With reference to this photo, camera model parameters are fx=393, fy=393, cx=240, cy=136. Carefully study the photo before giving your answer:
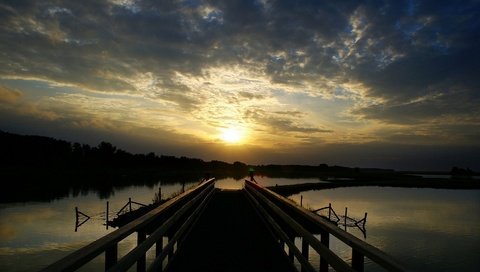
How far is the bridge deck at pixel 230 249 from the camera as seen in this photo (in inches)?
302

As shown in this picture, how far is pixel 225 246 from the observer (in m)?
9.55

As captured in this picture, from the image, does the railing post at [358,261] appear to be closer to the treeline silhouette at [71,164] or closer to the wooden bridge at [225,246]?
the wooden bridge at [225,246]

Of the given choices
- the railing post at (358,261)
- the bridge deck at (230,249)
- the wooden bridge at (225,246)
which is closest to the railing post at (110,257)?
the wooden bridge at (225,246)

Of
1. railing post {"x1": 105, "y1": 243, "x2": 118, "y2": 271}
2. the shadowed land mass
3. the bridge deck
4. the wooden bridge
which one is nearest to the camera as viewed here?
the wooden bridge

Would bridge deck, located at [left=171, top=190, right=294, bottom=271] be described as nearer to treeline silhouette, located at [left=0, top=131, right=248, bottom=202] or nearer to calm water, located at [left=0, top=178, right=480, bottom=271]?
calm water, located at [left=0, top=178, right=480, bottom=271]

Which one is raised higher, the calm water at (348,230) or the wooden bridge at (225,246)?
the wooden bridge at (225,246)

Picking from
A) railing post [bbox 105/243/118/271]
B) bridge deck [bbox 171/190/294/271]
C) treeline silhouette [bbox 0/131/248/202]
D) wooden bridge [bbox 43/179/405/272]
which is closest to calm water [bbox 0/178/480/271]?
bridge deck [bbox 171/190/294/271]

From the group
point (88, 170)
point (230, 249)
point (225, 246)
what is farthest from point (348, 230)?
point (88, 170)

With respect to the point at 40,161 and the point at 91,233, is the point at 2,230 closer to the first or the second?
the point at 91,233

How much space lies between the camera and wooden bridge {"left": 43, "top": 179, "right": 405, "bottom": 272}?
12.8 ft

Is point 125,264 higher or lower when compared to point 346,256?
higher

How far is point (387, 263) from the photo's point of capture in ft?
10.6

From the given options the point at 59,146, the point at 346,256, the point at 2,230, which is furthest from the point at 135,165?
the point at 346,256

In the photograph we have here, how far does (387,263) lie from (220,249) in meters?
6.40
